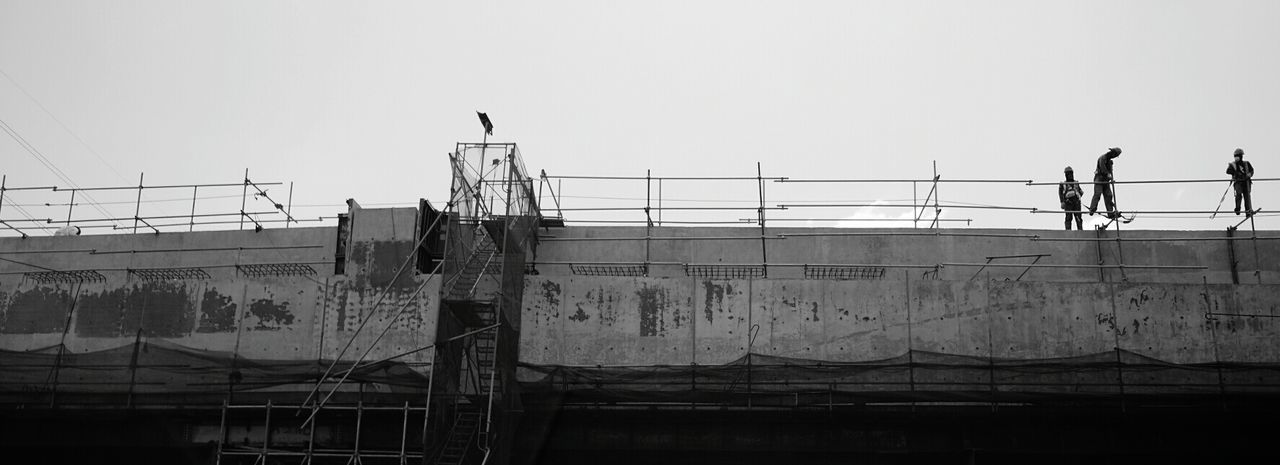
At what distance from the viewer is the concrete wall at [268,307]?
60.4 feet

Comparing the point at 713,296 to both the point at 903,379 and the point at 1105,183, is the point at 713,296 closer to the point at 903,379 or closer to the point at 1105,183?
the point at 903,379

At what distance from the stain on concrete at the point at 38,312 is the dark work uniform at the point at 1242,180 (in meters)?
19.6

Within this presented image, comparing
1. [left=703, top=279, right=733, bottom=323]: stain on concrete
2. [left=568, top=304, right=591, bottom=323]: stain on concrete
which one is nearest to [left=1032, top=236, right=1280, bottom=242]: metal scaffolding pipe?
[left=703, top=279, right=733, bottom=323]: stain on concrete

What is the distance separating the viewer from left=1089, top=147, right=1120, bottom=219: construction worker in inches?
795

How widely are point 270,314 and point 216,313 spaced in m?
0.91

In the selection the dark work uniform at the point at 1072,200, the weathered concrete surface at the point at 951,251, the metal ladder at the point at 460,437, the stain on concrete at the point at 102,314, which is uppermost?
the dark work uniform at the point at 1072,200

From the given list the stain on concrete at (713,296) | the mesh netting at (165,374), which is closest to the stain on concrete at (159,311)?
the mesh netting at (165,374)

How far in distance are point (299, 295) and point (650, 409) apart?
5.97 meters

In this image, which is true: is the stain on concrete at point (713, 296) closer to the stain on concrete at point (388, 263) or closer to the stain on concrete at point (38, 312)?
the stain on concrete at point (388, 263)

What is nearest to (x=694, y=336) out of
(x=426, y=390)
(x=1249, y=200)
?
(x=426, y=390)

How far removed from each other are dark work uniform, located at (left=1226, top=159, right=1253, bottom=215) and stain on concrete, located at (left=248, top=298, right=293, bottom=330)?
51.6 ft

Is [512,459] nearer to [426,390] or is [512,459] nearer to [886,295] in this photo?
[426,390]

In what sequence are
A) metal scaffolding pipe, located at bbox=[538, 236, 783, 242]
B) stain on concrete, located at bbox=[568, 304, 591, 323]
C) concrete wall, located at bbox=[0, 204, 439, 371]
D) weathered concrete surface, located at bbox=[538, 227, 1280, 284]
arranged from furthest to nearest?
weathered concrete surface, located at bbox=[538, 227, 1280, 284] < metal scaffolding pipe, located at bbox=[538, 236, 783, 242] < concrete wall, located at bbox=[0, 204, 439, 371] < stain on concrete, located at bbox=[568, 304, 591, 323]

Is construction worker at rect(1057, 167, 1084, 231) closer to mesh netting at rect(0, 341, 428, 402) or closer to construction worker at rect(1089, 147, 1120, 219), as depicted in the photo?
construction worker at rect(1089, 147, 1120, 219)
